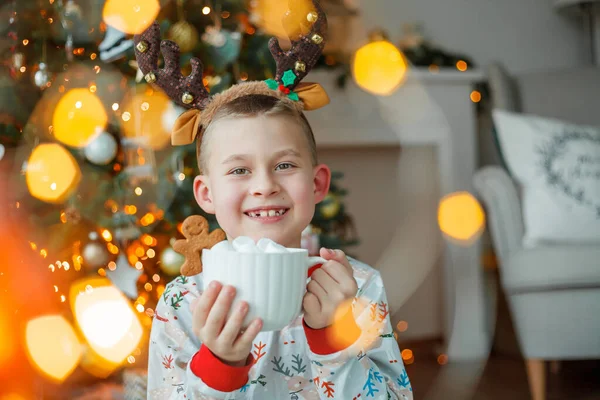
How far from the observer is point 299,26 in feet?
2.73

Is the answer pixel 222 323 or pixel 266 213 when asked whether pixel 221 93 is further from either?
pixel 222 323

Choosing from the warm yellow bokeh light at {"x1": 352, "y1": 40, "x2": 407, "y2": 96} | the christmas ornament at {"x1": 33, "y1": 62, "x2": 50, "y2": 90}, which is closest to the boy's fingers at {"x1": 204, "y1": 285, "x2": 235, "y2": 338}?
the christmas ornament at {"x1": 33, "y1": 62, "x2": 50, "y2": 90}

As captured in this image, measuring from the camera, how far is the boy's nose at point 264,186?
703mm

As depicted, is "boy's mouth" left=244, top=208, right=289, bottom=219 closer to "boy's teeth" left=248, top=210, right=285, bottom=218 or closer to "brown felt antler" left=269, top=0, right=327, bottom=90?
"boy's teeth" left=248, top=210, right=285, bottom=218

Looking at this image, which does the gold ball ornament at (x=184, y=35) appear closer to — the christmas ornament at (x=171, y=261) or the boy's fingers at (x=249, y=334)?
the christmas ornament at (x=171, y=261)

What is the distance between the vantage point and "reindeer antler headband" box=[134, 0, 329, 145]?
0.78 m

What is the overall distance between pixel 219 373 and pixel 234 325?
10 centimetres

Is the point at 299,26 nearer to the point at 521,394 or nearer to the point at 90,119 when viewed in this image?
the point at 90,119

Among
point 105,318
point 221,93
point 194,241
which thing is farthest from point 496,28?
point 194,241

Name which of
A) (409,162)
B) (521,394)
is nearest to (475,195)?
(409,162)

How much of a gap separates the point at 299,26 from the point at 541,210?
122cm

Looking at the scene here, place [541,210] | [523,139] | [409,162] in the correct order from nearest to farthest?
[541,210] < [523,139] < [409,162]

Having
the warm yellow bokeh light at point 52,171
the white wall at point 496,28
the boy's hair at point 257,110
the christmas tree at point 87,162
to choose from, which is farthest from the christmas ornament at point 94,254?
the white wall at point 496,28

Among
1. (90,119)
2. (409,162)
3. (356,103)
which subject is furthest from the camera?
(409,162)
